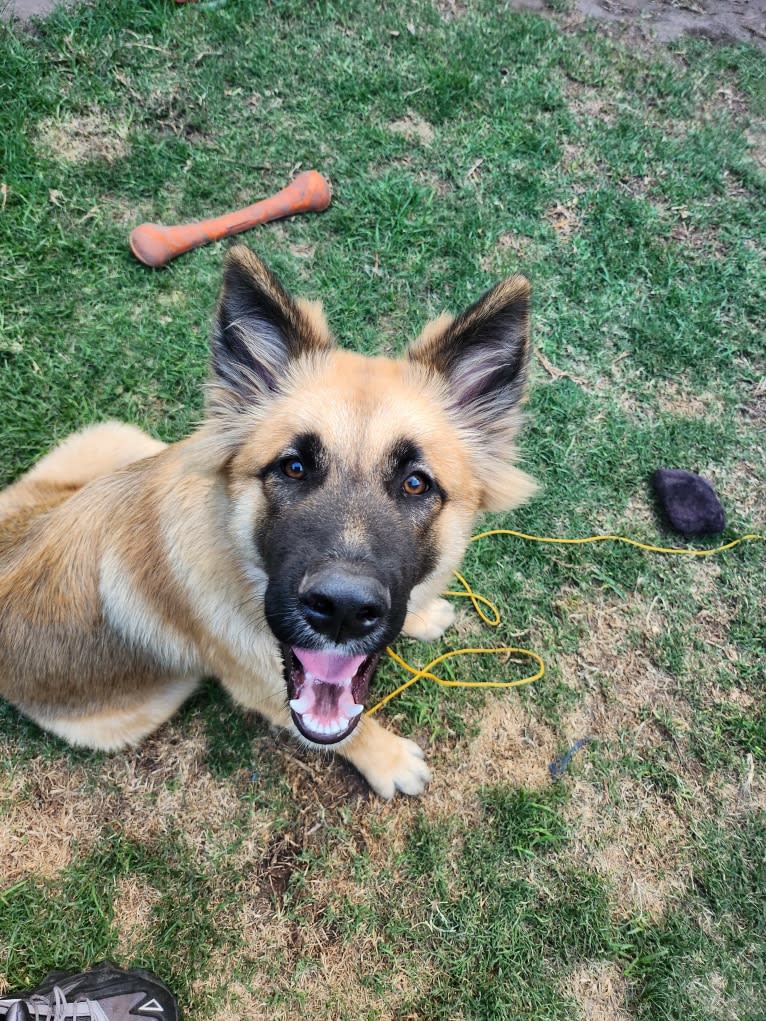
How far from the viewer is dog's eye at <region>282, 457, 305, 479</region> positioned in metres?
2.29

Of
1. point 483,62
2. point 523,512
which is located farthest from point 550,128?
point 523,512

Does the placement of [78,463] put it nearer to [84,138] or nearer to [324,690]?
[324,690]

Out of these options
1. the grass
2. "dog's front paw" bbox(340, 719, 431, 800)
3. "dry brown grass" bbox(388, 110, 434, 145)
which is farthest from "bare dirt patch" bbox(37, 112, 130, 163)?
"dog's front paw" bbox(340, 719, 431, 800)

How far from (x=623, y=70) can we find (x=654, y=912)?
6437 millimetres

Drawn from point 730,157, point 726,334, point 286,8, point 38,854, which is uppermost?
point 730,157

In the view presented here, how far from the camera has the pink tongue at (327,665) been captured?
2.42 m

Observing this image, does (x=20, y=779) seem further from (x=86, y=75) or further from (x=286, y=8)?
(x=286, y=8)

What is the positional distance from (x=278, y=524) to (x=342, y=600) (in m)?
0.48

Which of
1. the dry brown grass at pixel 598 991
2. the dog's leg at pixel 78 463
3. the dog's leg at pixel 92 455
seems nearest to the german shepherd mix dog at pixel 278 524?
the dog's leg at pixel 78 463

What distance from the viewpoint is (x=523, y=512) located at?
162 inches

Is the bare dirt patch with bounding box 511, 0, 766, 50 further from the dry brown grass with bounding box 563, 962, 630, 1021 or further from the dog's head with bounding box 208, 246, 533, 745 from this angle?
the dry brown grass with bounding box 563, 962, 630, 1021

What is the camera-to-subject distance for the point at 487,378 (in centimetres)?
255

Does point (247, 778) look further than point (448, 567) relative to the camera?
Yes

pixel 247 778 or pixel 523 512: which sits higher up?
pixel 523 512
